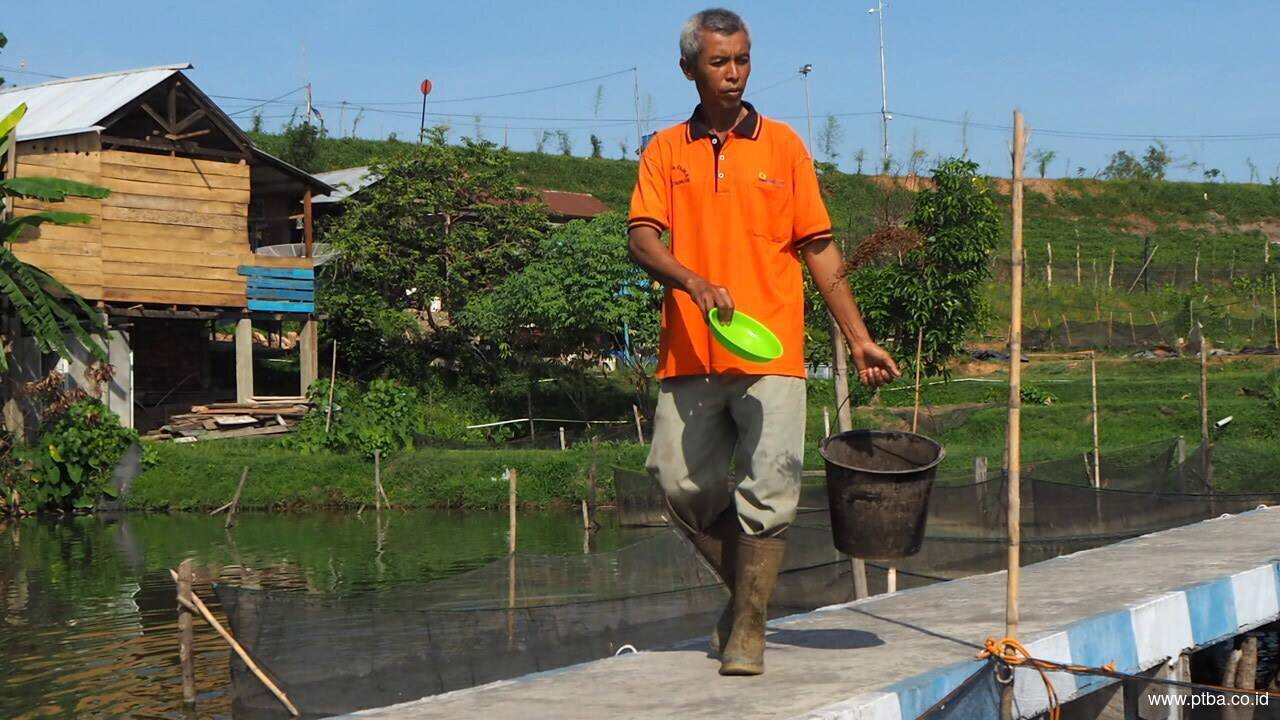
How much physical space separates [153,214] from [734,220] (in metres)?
23.2

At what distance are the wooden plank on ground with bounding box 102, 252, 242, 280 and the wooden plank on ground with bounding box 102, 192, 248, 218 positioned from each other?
90 cm

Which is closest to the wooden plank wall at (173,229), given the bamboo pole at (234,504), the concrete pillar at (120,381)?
the concrete pillar at (120,381)

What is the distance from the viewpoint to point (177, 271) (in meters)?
26.4

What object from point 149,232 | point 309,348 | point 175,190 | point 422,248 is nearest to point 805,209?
point 149,232

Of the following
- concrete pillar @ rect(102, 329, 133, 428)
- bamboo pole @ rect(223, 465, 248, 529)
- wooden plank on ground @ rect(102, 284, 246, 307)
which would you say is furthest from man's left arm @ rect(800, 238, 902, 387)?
concrete pillar @ rect(102, 329, 133, 428)

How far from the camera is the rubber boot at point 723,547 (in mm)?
5129

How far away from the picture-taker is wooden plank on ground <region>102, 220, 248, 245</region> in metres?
25.8

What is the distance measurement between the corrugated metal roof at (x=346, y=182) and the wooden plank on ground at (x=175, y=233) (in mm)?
3903

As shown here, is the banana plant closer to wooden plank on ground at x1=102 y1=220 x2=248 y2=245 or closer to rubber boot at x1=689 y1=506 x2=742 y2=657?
wooden plank on ground at x1=102 y1=220 x2=248 y2=245

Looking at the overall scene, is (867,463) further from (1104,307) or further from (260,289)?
(1104,307)

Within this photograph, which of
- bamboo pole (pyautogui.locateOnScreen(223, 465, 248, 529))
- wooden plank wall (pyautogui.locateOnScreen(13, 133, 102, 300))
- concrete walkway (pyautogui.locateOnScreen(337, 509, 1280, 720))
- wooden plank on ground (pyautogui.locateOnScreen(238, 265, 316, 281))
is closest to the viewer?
concrete walkway (pyautogui.locateOnScreen(337, 509, 1280, 720))

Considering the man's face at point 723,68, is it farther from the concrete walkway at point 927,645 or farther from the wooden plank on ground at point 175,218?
the wooden plank on ground at point 175,218

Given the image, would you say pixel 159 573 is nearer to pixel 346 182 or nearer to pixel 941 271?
pixel 941 271

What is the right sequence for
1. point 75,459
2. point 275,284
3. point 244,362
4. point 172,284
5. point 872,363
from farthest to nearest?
point 244,362 → point 275,284 → point 172,284 → point 75,459 → point 872,363
